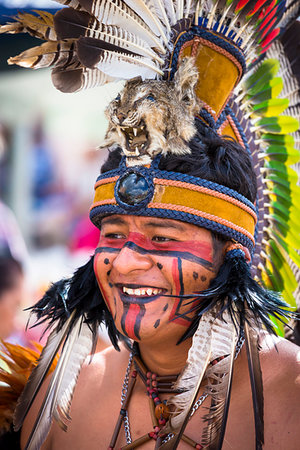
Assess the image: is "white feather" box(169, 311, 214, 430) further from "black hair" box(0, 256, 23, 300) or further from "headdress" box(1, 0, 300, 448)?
"black hair" box(0, 256, 23, 300)

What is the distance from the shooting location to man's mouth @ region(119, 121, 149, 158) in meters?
2.46

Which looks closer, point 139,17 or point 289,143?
point 139,17

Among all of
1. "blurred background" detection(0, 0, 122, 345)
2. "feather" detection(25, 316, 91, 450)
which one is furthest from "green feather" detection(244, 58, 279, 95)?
"blurred background" detection(0, 0, 122, 345)

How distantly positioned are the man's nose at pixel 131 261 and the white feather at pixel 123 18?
87 centimetres

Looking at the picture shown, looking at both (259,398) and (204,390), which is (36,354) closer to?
(204,390)

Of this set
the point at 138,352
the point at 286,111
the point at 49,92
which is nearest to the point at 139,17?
the point at 286,111

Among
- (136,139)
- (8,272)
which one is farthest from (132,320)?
(8,272)

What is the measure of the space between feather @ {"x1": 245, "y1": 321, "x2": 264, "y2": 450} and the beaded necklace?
0.14m

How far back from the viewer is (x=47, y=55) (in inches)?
101

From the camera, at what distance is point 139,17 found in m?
2.51

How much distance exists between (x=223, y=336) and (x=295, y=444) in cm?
Answer: 47

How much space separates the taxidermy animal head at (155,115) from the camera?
2.44 metres

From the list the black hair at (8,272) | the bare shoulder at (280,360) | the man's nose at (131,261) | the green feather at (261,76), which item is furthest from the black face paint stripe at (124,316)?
the black hair at (8,272)

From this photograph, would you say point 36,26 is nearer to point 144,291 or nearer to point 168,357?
point 144,291
